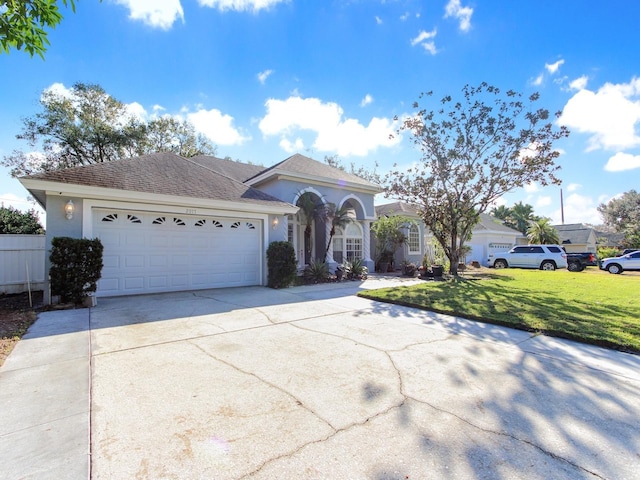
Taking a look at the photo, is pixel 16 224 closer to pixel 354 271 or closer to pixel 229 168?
pixel 229 168

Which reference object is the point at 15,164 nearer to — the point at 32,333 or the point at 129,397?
the point at 32,333

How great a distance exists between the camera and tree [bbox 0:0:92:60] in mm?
4281

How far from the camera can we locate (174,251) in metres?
9.41

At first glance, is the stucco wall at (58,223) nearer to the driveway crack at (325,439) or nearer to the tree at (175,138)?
the driveway crack at (325,439)

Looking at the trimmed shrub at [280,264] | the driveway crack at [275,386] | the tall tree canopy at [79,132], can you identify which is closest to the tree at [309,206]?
the trimmed shrub at [280,264]

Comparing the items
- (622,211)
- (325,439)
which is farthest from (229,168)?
(622,211)

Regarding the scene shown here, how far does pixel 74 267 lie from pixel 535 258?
972 inches

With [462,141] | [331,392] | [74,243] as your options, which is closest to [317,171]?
[462,141]

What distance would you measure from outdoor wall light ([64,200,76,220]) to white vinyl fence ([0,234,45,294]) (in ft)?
11.3

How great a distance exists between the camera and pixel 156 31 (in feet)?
33.7

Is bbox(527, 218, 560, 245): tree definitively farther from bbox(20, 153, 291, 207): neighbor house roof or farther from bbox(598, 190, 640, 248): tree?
bbox(20, 153, 291, 207): neighbor house roof

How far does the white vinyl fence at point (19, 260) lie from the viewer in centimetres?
957

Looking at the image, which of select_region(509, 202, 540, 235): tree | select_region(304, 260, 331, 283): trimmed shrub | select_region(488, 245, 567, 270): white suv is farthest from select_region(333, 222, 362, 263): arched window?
select_region(509, 202, 540, 235): tree

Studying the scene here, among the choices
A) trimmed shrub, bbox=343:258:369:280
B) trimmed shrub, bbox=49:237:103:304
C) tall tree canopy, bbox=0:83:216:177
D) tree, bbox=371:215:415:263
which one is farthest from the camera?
tall tree canopy, bbox=0:83:216:177
